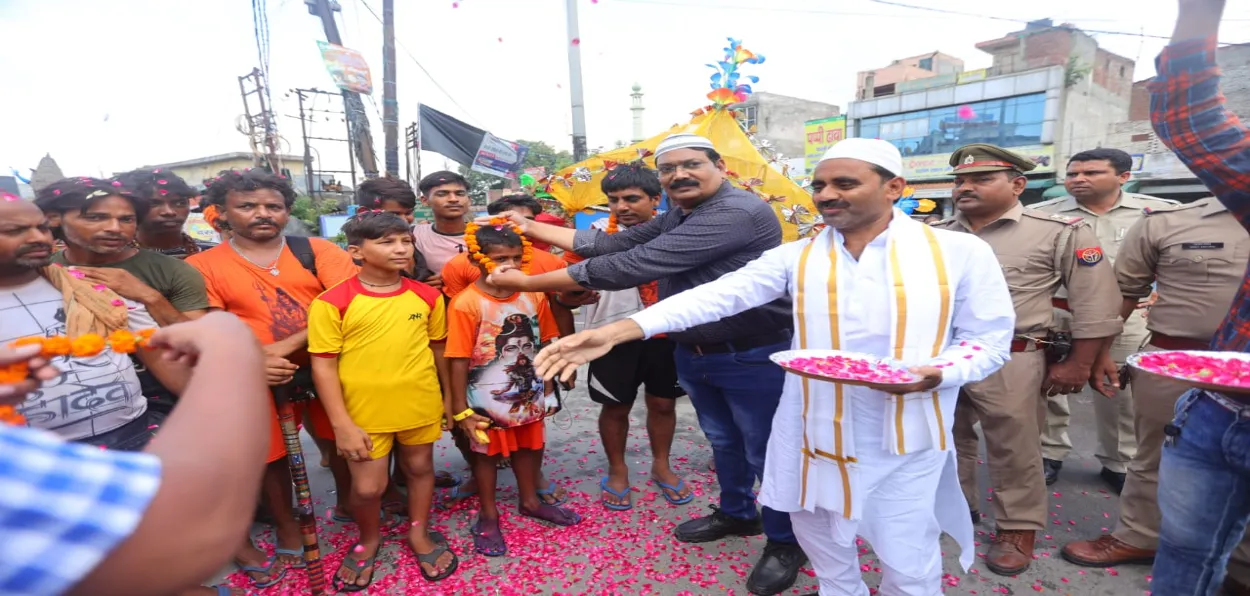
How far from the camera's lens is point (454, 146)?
1109 cm

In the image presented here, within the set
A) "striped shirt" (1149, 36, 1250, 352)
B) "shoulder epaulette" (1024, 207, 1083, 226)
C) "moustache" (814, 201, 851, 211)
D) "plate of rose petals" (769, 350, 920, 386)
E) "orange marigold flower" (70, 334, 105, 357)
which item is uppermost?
"striped shirt" (1149, 36, 1250, 352)

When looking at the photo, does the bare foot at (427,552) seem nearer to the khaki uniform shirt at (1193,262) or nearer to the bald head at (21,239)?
the bald head at (21,239)

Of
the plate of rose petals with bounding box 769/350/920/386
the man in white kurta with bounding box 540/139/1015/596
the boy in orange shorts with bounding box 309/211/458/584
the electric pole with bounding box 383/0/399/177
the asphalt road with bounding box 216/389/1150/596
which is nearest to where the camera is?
the plate of rose petals with bounding box 769/350/920/386

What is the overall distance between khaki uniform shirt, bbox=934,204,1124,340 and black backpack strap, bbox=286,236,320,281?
355 centimetres

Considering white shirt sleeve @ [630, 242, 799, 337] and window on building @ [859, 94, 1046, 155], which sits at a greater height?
window on building @ [859, 94, 1046, 155]

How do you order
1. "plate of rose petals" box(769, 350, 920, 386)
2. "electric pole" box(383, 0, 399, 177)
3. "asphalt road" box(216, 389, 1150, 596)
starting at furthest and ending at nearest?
"electric pole" box(383, 0, 399, 177), "asphalt road" box(216, 389, 1150, 596), "plate of rose petals" box(769, 350, 920, 386)

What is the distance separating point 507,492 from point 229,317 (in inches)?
119

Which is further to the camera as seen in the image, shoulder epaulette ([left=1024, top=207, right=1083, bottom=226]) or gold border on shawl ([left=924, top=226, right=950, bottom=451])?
shoulder epaulette ([left=1024, top=207, right=1083, bottom=226])

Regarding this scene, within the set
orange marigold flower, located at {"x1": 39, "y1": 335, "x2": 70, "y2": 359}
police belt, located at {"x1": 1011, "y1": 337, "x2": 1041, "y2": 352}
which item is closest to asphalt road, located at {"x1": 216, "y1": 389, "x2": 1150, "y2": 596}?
police belt, located at {"x1": 1011, "y1": 337, "x2": 1041, "y2": 352}

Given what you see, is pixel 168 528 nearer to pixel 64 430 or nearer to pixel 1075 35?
pixel 64 430

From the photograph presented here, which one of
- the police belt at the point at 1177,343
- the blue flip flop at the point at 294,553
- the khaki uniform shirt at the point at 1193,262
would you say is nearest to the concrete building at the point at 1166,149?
the khaki uniform shirt at the point at 1193,262

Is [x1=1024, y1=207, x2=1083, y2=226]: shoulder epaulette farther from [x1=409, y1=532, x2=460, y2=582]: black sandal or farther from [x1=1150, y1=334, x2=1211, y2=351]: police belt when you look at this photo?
[x1=409, y1=532, x2=460, y2=582]: black sandal

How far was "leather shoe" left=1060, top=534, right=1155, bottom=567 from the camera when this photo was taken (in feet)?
9.35

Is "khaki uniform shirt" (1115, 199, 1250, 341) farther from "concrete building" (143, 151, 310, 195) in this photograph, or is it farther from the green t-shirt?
"concrete building" (143, 151, 310, 195)
